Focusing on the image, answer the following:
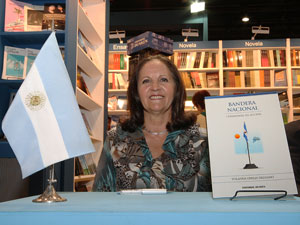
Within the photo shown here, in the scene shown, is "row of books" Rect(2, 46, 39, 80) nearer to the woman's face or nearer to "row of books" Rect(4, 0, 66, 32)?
"row of books" Rect(4, 0, 66, 32)

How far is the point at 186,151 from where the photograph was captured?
174 centimetres

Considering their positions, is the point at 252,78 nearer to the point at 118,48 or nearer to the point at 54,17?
the point at 118,48

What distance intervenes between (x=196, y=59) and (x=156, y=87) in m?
4.01

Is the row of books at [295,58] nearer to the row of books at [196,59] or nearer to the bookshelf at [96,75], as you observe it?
the row of books at [196,59]

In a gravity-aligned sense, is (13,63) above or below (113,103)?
above

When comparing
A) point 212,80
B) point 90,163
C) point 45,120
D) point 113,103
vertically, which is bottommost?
point 90,163

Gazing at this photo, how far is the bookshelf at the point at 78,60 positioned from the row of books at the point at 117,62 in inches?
75.7

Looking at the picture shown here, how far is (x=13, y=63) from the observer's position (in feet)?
9.46

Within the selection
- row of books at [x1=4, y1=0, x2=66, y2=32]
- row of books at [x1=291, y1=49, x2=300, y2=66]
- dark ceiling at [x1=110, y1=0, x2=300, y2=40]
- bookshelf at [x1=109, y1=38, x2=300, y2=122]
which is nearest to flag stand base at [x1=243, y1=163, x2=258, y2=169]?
row of books at [x1=4, y1=0, x2=66, y2=32]

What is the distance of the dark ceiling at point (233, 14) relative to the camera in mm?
9062

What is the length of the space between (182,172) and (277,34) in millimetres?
11223

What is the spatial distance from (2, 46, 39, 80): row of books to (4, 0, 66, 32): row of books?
19 centimetres

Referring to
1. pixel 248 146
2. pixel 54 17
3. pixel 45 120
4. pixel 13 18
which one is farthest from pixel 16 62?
pixel 248 146

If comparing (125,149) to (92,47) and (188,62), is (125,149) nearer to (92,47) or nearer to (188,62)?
(92,47)
